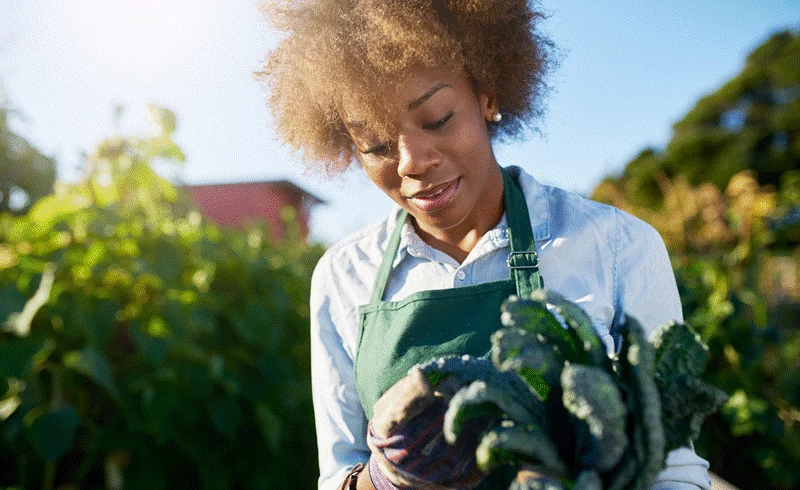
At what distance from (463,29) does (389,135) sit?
332mm

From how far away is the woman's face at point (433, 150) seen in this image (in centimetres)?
137

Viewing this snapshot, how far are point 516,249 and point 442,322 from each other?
24 cm

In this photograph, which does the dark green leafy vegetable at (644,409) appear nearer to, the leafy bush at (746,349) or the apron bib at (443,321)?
the apron bib at (443,321)

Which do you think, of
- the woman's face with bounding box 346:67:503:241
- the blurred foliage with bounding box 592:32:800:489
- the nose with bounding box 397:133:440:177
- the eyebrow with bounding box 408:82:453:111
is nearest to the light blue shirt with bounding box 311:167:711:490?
the woman's face with bounding box 346:67:503:241

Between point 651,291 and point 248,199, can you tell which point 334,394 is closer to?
point 651,291

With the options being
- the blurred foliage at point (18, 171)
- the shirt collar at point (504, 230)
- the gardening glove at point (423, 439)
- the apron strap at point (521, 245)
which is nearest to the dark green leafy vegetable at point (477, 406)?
the gardening glove at point (423, 439)

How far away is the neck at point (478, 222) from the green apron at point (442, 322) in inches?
2.1

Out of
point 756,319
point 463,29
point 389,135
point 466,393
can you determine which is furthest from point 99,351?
point 756,319

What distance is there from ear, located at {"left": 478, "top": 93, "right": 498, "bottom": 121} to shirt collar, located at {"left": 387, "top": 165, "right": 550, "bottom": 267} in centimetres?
16

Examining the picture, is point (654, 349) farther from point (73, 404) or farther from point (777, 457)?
point (777, 457)

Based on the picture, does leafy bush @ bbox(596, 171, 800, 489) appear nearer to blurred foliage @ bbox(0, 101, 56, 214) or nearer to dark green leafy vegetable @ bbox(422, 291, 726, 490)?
dark green leafy vegetable @ bbox(422, 291, 726, 490)

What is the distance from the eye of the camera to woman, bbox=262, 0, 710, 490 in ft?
4.49

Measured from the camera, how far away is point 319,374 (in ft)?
5.35

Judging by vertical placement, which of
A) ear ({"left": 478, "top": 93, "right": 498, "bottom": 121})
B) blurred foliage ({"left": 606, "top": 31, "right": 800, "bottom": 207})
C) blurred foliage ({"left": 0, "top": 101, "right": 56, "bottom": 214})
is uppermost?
blurred foliage ({"left": 606, "top": 31, "right": 800, "bottom": 207})
